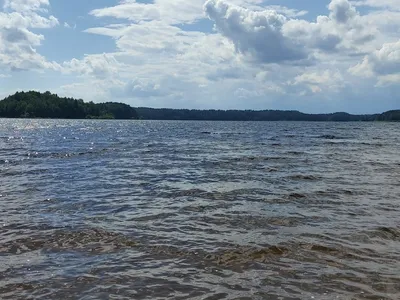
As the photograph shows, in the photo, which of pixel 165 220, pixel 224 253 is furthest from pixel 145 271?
pixel 165 220

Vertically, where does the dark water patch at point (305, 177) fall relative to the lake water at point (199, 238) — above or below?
above

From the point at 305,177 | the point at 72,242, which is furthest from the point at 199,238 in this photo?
the point at 305,177

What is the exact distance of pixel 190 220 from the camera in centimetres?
1197

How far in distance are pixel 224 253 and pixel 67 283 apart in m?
3.41

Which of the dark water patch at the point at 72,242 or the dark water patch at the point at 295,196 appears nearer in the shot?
the dark water patch at the point at 72,242

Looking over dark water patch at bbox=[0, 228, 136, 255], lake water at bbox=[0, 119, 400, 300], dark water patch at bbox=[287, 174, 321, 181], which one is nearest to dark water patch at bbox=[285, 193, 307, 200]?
lake water at bbox=[0, 119, 400, 300]

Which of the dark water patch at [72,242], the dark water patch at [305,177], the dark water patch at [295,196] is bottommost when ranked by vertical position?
the dark water patch at [72,242]

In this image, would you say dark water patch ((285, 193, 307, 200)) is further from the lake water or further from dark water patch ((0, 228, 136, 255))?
dark water patch ((0, 228, 136, 255))

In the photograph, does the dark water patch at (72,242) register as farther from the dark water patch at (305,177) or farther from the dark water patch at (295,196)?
the dark water patch at (305,177)

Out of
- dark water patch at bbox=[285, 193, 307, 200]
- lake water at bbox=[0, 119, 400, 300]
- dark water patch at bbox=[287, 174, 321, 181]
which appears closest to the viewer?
lake water at bbox=[0, 119, 400, 300]

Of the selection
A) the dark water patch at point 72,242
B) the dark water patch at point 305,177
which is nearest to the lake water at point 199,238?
the dark water patch at point 72,242

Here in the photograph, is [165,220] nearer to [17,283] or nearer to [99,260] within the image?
[99,260]

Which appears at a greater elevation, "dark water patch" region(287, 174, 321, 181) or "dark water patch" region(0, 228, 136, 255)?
"dark water patch" region(287, 174, 321, 181)

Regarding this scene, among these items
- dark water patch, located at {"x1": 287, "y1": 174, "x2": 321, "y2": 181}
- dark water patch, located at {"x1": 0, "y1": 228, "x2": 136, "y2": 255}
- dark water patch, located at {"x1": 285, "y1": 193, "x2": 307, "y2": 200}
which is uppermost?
dark water patch, located at {"x1": 287, "y1": 174, "x2": 321, "y2": 181}
